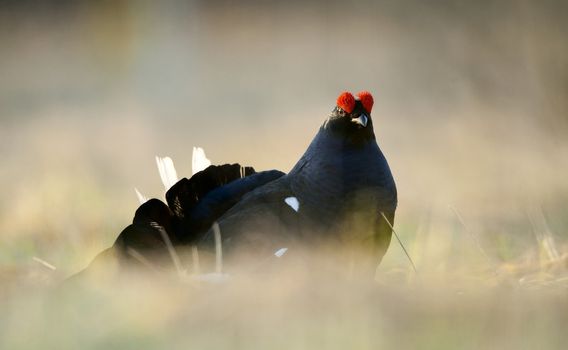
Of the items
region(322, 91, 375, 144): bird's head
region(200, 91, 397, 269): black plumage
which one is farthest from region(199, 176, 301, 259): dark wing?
region(322, 91, 375, 144): bird's head

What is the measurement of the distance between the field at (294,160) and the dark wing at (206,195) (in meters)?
0.33

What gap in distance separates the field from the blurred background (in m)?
0.02

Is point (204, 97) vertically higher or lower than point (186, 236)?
higher

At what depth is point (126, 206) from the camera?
4.42 m

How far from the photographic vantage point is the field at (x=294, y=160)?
1.94 metres

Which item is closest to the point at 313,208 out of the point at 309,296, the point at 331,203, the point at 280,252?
the point at 331,203

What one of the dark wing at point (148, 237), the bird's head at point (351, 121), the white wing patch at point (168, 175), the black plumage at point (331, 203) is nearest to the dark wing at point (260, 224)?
the black plumage at point (331, 203)

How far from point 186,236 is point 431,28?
5739 millimetres

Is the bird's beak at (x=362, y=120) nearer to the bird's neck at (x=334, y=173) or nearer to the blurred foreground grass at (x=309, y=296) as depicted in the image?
the bird's neck at (x=334, y=173)

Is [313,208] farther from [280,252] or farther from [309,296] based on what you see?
[309,296]

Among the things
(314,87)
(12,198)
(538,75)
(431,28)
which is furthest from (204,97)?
(12,198)

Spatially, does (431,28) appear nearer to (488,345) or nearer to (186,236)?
(186,236)

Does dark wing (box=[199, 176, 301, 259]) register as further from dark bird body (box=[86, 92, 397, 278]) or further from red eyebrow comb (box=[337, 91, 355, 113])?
red eyebrow comb (box=[337, 91, 355, 113])

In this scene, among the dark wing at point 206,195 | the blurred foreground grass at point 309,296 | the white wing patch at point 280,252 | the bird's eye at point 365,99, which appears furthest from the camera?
the dark wing at point 206,195
